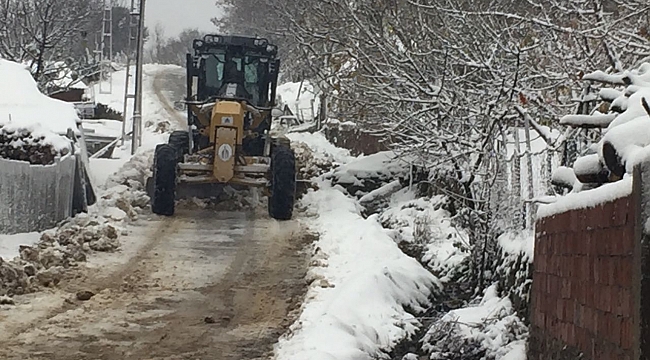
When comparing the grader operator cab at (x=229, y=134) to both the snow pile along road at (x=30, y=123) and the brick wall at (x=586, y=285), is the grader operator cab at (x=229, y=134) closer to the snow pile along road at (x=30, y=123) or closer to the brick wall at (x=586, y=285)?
the snow pile along road at (x=30, y=123)

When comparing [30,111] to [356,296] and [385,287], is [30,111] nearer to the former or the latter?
[385,287]

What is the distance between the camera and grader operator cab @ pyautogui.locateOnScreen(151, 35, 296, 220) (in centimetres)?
1481

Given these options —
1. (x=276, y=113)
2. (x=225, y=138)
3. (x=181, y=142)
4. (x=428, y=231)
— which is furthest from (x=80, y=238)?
(x=428, y=231)

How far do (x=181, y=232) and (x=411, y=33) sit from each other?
465 cm

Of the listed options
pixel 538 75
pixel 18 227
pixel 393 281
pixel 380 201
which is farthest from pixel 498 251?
pixel 380 201

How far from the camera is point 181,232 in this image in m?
13.7

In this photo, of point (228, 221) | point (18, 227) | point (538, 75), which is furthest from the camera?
point (228, 221)

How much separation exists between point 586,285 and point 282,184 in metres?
9.99

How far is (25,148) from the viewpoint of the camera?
12875mm

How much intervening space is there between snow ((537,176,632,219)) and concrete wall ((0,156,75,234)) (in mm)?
7601

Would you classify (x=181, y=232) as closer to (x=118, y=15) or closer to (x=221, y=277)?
(x=221, y=277)

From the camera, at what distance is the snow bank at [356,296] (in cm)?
763

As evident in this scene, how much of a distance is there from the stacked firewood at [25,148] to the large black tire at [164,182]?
6.74 feet

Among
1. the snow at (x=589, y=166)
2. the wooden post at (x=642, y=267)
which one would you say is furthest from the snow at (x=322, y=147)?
the wooden post at (x=642, y=267)
